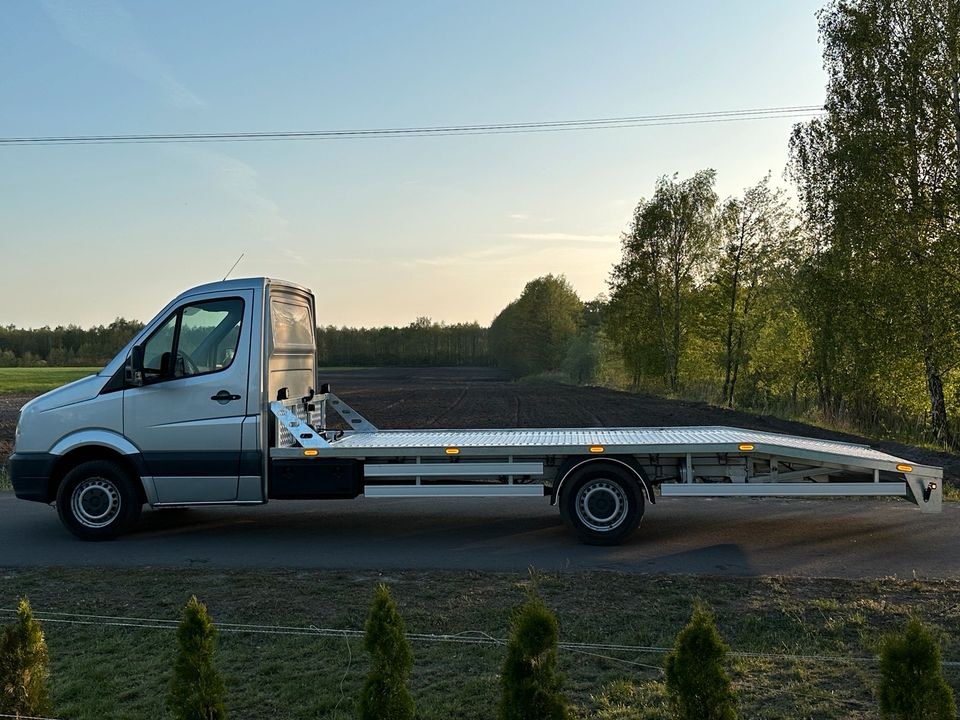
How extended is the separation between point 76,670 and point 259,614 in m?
1.42

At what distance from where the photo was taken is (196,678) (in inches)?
132

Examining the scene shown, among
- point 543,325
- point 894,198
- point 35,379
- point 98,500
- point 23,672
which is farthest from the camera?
point 543,325

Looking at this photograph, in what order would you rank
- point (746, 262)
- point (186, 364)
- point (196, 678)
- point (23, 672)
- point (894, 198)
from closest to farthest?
point (196, 678), point (23, 672), point (186, 364), point (894, 198), point (746, 262)

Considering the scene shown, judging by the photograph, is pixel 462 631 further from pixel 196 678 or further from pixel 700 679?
pixel 700 679

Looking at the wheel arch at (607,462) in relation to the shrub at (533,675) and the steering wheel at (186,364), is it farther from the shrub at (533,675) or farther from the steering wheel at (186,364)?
the shrub at (533,675)

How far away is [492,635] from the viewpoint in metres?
5.62

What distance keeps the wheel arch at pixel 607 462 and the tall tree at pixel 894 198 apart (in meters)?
15.2

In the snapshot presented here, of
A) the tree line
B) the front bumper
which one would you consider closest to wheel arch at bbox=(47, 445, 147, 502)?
the front bumper

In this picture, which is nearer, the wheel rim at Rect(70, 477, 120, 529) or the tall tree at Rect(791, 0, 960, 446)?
the wheel rim at Rect(70, 477, 120, 529)

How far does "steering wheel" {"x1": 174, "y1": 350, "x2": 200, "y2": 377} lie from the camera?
8.95 meters

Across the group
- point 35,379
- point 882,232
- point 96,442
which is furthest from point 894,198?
point 35,379

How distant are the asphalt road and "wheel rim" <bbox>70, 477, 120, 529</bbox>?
0.28 m

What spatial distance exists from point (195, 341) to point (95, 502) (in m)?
2.11

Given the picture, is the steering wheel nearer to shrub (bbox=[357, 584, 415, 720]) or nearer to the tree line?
shrub (bbox=[357, 584, 415, 720])
